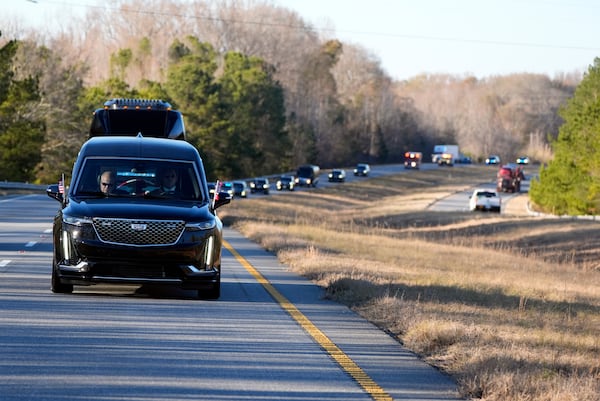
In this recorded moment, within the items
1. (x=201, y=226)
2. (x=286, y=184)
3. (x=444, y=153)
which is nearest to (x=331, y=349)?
(x=201, y=226)

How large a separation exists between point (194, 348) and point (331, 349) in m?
1.30

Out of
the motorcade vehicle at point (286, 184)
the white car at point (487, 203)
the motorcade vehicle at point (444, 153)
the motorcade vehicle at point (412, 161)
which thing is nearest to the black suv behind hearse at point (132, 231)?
the white car at point (487, 203)

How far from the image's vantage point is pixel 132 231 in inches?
559

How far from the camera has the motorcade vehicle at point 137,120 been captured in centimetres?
2650

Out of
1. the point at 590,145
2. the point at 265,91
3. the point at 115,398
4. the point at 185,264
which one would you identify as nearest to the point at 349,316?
the point at 185,264

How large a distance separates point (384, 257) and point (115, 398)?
21.8 meters

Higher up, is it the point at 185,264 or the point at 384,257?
the point at 185,264

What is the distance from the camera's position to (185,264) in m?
14.4

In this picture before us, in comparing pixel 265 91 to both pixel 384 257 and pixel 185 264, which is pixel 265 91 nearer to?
pixel 384 257

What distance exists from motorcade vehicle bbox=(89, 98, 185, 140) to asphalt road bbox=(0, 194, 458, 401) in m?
9.77

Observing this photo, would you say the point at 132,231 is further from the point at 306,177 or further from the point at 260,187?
the point at 306,177

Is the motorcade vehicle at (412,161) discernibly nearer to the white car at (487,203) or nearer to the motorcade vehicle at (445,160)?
the motorcade vehicle at (445,160)

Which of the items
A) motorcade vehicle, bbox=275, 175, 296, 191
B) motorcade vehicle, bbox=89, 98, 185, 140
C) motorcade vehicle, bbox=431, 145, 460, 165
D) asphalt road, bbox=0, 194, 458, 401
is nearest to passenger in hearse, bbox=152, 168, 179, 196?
asphalt road, bbox=0, 194, 458, 401

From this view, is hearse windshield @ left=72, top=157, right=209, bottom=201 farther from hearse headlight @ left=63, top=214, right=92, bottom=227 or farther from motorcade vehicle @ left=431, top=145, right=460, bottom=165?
motorcade vehicle @ left=431, top=145, right=460, bottom=165
